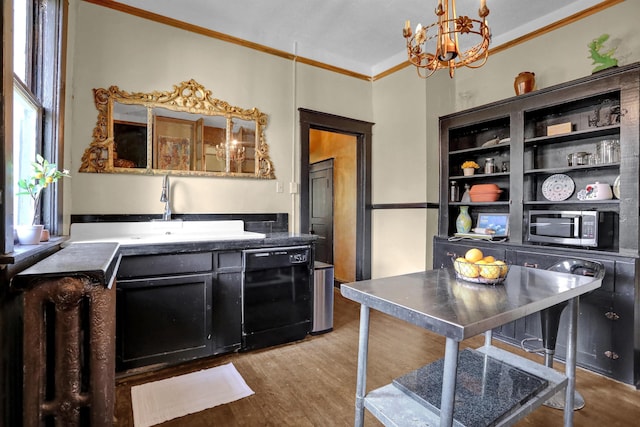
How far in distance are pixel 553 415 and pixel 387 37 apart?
11.7ft

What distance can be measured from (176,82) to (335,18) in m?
1.64

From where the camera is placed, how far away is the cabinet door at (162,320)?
2.19 metres

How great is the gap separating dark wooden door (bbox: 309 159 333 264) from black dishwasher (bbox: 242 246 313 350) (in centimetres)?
210

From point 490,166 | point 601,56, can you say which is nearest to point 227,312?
point 490,166

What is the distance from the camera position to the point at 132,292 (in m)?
2.20

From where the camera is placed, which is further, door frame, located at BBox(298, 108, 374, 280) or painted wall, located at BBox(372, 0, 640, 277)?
door frame, located at BBox(298, 108, 374, 280)

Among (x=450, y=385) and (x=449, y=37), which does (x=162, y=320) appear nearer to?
(x=450, y=385)

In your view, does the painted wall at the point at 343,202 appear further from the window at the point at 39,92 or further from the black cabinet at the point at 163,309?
the window at the point at 39,92

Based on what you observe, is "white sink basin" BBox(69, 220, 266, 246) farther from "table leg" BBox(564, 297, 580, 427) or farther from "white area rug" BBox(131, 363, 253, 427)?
"table leg" BBox(564, 297, 580, 427)

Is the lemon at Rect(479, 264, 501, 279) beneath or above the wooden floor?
above

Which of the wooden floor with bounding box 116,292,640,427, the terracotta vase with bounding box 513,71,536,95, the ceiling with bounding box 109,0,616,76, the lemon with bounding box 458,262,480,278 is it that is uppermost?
the ceiling with bounding box 109,0,616,76

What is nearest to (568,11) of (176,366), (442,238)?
(442,238)

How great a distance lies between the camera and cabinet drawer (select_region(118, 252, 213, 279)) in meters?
2.19

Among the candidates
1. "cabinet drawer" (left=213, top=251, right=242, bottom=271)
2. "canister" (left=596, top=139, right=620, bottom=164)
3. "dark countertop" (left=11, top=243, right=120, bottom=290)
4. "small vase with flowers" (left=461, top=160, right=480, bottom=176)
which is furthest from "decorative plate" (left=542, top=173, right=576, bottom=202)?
"dark countertop" (left=11, top=243, right=120, bottom=290)
